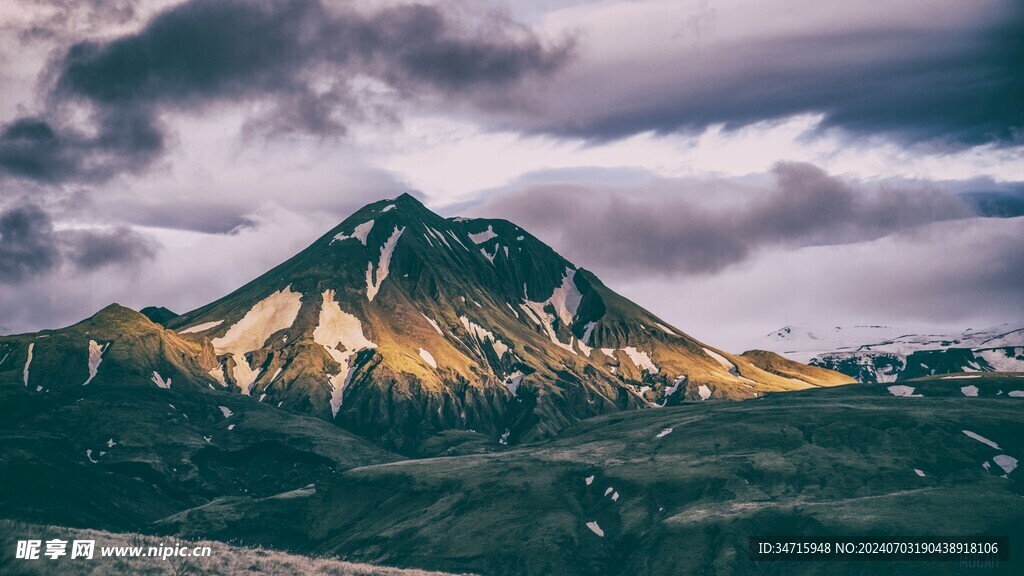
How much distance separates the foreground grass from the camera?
4591 cm

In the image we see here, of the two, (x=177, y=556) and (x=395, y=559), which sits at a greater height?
(x=177, y=556)

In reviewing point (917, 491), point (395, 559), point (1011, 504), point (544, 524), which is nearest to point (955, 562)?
point (1011, 504)

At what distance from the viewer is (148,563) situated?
49.7 meters

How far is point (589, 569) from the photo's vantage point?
180125 millimetres

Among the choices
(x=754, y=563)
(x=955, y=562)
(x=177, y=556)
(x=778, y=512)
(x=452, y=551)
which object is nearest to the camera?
(x=177, y=556)

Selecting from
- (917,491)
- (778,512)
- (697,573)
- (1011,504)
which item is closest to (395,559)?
(697,573)

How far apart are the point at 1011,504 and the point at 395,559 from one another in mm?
120308

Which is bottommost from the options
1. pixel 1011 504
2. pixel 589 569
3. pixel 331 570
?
pixel 589 569

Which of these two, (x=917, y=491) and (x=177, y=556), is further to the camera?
(x=917, y=491)

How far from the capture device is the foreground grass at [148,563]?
4591 centimetres

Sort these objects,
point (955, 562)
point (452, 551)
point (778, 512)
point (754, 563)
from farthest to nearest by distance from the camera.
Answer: point (452, 551) < point (778, 512) < point (754, 563) < point (955, 562)

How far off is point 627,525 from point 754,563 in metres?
42.8

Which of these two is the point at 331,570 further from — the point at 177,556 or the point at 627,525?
the point at 627,525

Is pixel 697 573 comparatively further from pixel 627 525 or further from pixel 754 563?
pixel 627 525
